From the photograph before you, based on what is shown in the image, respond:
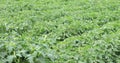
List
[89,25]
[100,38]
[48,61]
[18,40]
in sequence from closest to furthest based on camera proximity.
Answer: [48,61] → [18,40] → [100,38] → [89,25]

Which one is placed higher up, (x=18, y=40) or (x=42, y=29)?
(x=18, y=40)

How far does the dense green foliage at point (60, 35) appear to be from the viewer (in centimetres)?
388

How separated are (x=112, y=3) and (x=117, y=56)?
5941 millimetres

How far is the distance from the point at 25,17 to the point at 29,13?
1.88 ft

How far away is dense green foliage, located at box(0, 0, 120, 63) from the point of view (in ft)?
12.7

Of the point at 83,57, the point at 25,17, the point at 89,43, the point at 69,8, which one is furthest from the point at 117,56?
the point at 69,8

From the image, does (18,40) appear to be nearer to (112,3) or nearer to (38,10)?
(38,10)

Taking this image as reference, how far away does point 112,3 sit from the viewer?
11336 mm

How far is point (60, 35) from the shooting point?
680cm

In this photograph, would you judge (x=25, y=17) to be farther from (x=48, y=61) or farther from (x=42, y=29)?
(x=48, y=61)

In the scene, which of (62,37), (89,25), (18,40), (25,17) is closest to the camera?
(18,40)

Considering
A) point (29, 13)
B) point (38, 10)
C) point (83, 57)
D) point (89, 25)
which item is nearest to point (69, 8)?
point (38, 10)

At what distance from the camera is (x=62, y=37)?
6.88m

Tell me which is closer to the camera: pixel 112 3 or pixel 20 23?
pixel 20 23
